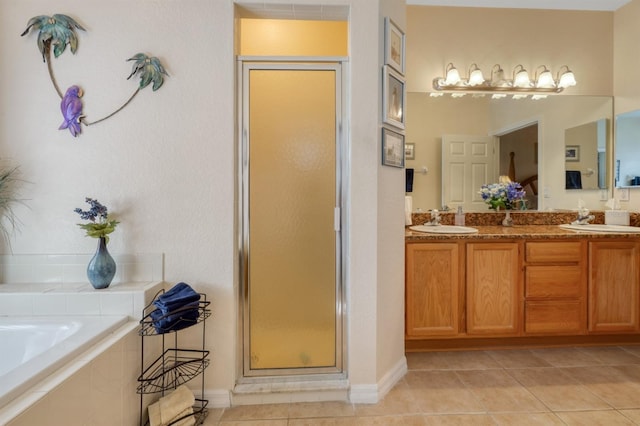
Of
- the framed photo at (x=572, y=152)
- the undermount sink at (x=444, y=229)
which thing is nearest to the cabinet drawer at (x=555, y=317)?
the undermount sink at (x=444, y=229)

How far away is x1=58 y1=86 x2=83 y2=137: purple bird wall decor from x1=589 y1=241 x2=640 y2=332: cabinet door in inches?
143

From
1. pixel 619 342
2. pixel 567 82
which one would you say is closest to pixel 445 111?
pixel 567 82

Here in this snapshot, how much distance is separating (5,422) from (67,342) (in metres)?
0.43

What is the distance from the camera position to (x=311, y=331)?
196 cm

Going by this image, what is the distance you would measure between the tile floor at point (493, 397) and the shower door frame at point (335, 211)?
7.1 inches

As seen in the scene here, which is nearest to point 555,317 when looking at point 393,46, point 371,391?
point 371,391

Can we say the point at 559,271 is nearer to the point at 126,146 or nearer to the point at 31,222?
the point at 126,146

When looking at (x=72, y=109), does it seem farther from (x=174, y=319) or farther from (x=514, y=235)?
(x=514, y=235)

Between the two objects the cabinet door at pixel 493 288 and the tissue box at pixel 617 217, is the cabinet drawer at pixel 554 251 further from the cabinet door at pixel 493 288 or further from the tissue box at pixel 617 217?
the tissue box at pixel 617 217

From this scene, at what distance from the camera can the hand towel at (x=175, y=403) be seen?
1604 mm

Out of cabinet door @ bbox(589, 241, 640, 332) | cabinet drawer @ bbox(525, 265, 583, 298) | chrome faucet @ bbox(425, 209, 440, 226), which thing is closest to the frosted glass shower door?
chrome faucet @ bbox(425, 209, 440, 226)

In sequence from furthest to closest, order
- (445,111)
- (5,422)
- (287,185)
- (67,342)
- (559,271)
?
1. (445,111)
2. (559,271)
3. (287,185)
4. (67,342)
5. (5,422)

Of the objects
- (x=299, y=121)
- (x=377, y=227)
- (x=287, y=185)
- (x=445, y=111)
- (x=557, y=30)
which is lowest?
(x=377, y=227)

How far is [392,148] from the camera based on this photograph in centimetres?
199
